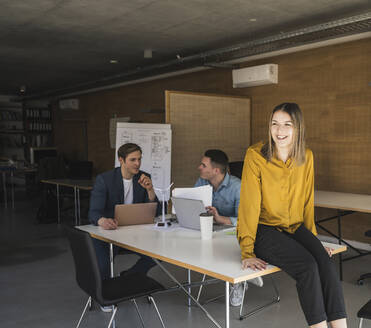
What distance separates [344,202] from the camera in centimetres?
468

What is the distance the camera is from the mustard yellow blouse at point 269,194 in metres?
2.41

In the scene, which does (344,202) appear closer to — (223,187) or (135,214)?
(223,187)

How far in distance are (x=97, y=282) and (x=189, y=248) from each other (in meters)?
0.59

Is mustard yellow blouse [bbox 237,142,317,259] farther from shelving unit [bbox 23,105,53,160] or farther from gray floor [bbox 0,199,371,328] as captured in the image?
shelving unit [bbox 23,105,53,160]

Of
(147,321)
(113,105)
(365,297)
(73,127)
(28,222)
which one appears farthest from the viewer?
(73,127)

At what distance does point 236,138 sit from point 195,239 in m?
4.22

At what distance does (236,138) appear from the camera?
6910 millimetres

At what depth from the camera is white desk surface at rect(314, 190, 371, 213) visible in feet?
14.1

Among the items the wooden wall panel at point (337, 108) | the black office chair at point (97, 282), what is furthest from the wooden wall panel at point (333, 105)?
the black office chair at point (97, 282)

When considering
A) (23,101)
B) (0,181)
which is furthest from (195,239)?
(23,101)

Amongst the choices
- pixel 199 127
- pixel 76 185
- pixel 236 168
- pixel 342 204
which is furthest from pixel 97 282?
pixel 76 185

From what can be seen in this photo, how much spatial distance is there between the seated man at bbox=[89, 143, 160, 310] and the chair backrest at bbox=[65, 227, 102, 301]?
2.47 ft

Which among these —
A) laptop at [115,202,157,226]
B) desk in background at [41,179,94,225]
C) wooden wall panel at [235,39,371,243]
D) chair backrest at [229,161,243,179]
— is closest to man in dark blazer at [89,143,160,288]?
laptop at [115,202,157,226]

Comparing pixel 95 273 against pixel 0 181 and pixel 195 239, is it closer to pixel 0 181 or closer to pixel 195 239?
pixel 195 239
